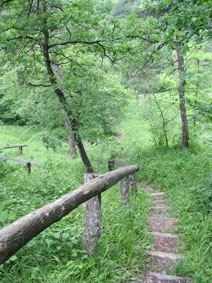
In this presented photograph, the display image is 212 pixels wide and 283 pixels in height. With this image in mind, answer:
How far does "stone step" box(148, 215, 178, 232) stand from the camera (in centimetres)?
408

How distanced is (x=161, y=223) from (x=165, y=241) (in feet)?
2.29

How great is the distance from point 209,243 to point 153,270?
3.33ft

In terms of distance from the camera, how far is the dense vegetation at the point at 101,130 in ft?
9.00

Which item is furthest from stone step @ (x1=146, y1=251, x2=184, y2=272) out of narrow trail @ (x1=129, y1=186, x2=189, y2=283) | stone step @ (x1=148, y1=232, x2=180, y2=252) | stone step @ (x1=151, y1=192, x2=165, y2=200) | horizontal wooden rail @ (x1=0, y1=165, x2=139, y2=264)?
stone step @ (x1=151, y1=192, x2=165, y2=200)

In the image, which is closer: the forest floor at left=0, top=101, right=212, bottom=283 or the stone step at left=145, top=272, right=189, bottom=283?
the forest floor at left=0, top=101, right=212, bottom=283

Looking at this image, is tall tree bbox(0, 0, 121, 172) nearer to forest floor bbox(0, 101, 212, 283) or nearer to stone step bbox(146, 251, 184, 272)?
forest floor bbox(0, 101, 212, 283)

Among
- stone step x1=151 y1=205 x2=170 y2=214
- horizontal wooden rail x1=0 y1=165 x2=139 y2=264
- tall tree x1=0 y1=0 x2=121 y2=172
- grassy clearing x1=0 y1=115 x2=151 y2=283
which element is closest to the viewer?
horizontal wooden rail x1=0 y1=165 x2=139 y2=264

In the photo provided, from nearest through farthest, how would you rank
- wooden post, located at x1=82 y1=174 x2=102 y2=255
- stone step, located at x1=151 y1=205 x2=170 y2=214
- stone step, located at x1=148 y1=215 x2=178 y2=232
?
wooden post, located at x1=82 y1=174 x2=102 y2=255 → stone step, located at x1=148 y1=215 x2=178 y2=232 → stone step, located at x1=151 y1=205 x2=170 y2=214

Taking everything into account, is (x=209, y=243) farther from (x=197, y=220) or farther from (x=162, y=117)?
(x=162, y=117)

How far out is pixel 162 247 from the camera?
3479 millimetres

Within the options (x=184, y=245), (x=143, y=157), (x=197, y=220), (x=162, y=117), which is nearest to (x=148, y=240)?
(x=184, y=245)

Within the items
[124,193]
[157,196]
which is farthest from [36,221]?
[157,196]

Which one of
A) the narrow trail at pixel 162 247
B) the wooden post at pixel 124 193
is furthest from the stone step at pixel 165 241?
the wooden post at pixel 124 193

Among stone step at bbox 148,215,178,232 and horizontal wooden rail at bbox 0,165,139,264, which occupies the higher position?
horizontal wooden rail at bbox 0,165,139,264
